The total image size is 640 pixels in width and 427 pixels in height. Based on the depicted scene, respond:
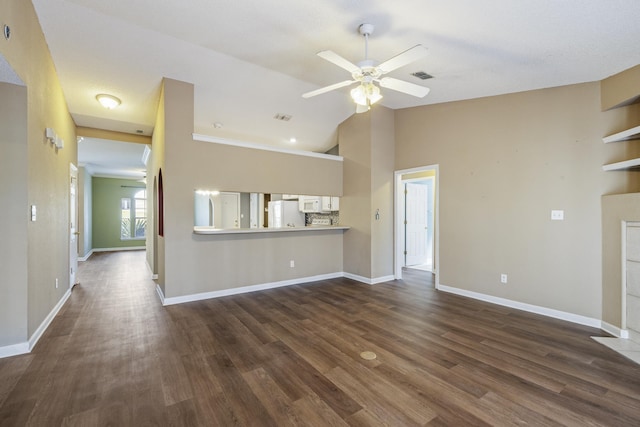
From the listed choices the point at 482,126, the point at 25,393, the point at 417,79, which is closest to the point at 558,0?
the point at 417,79

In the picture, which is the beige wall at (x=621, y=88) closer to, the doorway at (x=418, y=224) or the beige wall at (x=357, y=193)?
the beige wall at (x=357, y=193)

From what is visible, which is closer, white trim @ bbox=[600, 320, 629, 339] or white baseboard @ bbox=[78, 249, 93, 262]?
white trim @ bbox=[600, 320, 629, 339]

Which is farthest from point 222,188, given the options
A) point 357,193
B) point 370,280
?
point 370,280

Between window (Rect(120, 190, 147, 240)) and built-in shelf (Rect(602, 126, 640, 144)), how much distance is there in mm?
12127

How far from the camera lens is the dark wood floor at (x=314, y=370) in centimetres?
187

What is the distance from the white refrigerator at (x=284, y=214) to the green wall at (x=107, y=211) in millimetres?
7867

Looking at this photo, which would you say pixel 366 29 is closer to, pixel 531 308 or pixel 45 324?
pixel 531 308

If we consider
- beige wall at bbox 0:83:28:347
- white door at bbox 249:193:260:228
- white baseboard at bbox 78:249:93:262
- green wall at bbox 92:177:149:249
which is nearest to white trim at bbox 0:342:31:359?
beige wall at bbox 0:83:28:347

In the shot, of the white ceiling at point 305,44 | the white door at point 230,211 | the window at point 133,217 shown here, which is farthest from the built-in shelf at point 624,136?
the window at point 133,217

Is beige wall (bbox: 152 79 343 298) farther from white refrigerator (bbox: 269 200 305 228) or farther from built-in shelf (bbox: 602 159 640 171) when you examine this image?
built-in shelf (bbox: 602 159 640 171)

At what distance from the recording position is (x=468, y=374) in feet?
7.61

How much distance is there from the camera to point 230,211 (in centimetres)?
500

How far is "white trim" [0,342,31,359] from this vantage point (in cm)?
254

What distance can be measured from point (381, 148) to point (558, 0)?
10.5ft
